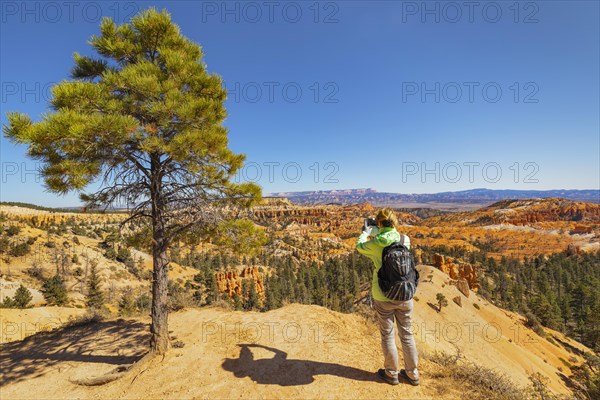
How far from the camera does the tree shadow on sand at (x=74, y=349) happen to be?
23.5 ft

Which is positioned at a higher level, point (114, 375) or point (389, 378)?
point (389, 378)

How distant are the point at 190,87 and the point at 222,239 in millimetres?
3647

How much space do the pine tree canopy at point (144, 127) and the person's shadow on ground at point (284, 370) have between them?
3147 millimetres

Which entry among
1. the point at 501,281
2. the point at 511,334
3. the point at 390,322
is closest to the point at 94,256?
the point at 390,322

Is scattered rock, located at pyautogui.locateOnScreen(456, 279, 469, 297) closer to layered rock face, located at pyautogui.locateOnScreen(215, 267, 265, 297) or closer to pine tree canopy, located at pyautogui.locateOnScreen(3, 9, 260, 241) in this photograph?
pine tree canopy, located at pyautogui.locateOnScreen(3, 9, 260, 241)

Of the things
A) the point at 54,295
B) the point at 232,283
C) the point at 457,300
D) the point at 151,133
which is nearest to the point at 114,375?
the point at 151,133

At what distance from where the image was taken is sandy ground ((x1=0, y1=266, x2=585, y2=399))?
16.1 feet

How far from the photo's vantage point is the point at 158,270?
639 cm

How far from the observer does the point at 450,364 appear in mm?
5484

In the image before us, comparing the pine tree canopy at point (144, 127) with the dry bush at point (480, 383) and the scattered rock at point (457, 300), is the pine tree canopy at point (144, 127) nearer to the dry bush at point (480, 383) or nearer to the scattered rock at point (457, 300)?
the dry bush at point (480, 383)

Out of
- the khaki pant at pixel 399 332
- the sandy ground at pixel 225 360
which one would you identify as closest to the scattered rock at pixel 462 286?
the sandy ground at pixel 225 360

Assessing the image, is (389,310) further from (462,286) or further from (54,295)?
(462,286)

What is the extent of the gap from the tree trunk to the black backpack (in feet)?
16.2

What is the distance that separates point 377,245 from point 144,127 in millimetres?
4917
